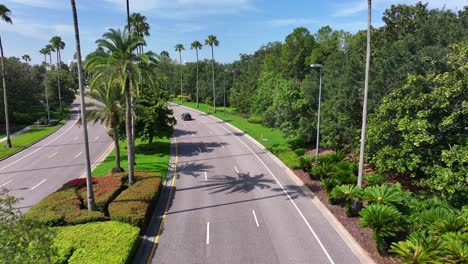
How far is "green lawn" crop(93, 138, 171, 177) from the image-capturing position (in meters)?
30.1

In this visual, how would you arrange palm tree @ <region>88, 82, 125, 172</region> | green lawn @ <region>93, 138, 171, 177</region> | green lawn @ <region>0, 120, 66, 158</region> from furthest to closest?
green lawn @ <region>0, 120, 66, 158</region>
green lawn @ <region>93, 138, 171, 177</region>
palm tree @ <region>88, 82, 125, 172</region>

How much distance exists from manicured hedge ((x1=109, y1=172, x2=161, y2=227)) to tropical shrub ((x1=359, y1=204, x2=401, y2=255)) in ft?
37.1

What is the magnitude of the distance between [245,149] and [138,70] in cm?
2006

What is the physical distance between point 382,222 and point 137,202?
42.9ft

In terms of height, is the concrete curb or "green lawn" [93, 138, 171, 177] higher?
"green lawn" [93, 138, 171, 177]

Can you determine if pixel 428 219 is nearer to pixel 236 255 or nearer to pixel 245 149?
A: pixel 236 255

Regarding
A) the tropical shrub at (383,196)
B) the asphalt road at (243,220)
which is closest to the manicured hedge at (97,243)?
the asphalt road at (243,220)

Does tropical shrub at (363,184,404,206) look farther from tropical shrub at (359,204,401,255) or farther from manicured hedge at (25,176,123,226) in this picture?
manicured hedge at (25,176,123,226)

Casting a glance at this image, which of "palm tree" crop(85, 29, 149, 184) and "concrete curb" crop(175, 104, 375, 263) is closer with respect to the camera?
"concrete curb" crop(175, 104, 375, 263)

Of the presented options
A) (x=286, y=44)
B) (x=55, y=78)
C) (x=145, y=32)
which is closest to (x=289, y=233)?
(x=145, y=32)

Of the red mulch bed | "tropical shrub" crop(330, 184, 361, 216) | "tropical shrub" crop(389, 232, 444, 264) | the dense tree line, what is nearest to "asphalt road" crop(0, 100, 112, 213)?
"tropical shrub" crop(330, 184, 361, 216)

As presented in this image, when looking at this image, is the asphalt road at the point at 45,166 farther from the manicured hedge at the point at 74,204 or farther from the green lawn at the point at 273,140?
the green lawn at the point at 273,140

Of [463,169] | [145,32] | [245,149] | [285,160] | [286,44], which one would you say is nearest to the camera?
[463,169]

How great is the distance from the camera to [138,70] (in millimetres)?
22562
